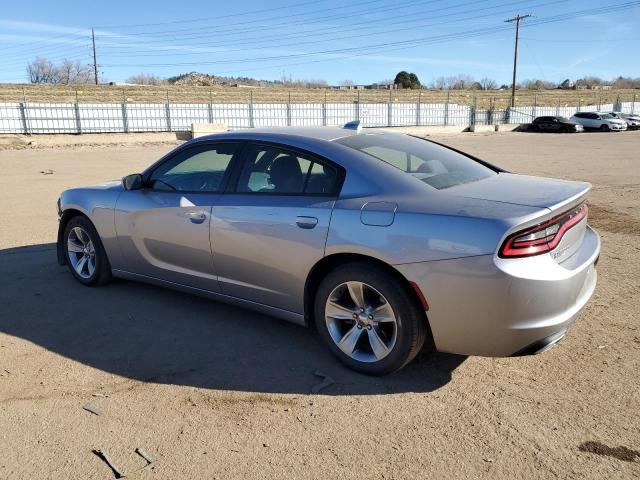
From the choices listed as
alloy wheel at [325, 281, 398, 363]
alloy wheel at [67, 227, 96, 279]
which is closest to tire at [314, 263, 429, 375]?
alloy wheel at [325, 281, 398, 363]

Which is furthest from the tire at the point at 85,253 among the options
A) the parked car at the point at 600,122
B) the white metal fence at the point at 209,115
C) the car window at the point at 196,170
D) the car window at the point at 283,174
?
the parked car at the point at 600,122

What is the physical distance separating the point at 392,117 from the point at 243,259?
37.5m

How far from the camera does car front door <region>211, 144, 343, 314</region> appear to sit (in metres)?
3.63

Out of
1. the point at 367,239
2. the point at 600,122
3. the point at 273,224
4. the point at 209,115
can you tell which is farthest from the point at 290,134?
the point at 600,122

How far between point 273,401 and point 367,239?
3.62 ft

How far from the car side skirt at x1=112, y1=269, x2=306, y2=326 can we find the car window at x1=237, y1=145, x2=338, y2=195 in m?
0.82

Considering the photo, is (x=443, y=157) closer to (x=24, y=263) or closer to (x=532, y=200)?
(x=532, y=200)

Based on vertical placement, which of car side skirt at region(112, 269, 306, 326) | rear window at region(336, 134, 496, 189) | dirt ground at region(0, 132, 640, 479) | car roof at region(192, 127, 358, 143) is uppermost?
car roof at region(192, 127, 358, 143)

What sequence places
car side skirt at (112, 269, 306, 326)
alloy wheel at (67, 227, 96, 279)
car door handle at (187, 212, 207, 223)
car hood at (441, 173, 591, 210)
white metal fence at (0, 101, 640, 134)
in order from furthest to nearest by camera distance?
white metal fence at (0, 101, 640, 134) → alloy wheel at (67, 227, 96, 279) → car door handle at (187, 212, 207, 223) → car side skirt at (112, 269, 306, 326) → car hood at (441, 173, 591, 210)

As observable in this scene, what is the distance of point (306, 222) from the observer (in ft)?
11.9

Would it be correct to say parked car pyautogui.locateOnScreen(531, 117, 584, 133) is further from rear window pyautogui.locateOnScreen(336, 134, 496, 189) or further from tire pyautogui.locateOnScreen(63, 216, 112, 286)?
tire pyautogui.locateOnScreen(63, 216, 112, 286)

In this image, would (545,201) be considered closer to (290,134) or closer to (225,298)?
(290,134)

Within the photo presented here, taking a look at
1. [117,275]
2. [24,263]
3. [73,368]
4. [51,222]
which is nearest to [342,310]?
[73,368]

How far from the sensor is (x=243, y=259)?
13.1 feet
